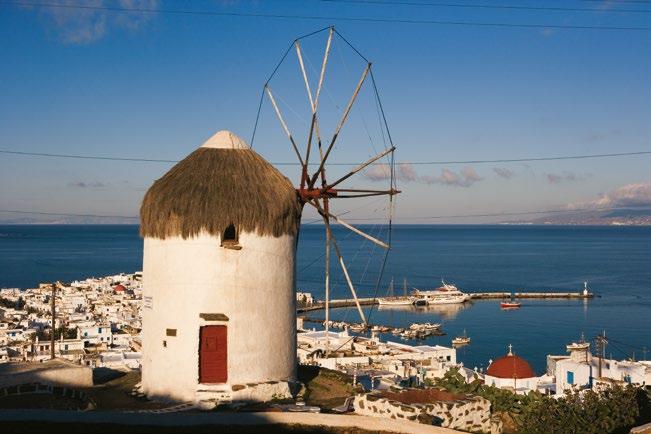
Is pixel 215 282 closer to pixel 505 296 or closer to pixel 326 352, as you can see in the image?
pixel 326 352

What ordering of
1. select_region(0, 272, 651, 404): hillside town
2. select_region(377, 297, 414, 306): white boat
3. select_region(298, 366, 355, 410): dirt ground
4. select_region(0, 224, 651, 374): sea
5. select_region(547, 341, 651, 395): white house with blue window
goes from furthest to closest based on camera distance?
select_region(377, 297, 414, 306): white boat < select_region(0, 224, 651, 374): sea < select_region(547, 341, 651, 395): white house with blue window < select_region(0, 272, 651, 404): hillside town < select_region(298, 366, 355, 410): dirt ground

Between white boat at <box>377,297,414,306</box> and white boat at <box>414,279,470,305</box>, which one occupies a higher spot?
white boat at <box>414,279,470,305</box>

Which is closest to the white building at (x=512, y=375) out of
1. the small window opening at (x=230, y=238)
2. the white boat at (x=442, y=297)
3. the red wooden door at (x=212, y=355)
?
the red wooden door at (x=212, y=355)

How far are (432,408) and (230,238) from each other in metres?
5.62

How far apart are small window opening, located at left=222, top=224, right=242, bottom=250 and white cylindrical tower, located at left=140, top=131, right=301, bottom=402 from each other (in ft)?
0.07

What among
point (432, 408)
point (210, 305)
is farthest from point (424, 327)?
point (432, 408)

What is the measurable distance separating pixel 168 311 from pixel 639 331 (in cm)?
7086

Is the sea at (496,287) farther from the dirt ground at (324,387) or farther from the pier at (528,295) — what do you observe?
the dirt ground at (324,387)

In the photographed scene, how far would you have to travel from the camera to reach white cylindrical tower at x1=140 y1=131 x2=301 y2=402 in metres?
15.9

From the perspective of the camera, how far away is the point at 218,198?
51.8 ft

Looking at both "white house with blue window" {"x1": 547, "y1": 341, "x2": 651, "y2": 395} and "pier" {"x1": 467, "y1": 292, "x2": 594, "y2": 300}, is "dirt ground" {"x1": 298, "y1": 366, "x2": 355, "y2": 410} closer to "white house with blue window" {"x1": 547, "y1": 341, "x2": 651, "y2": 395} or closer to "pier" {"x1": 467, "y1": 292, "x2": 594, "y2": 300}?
"white house with blue window" {"x1": 547, "y1": 341, "x2": 651, "y2": 395}

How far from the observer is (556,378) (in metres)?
38.1

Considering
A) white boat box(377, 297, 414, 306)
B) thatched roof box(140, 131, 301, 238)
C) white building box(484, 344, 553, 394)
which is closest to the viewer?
thatched roof box(140, 131, 301, 238)

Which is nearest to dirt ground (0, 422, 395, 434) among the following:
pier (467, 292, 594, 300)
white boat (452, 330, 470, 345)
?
white boat (452, 330, 470, 345)
